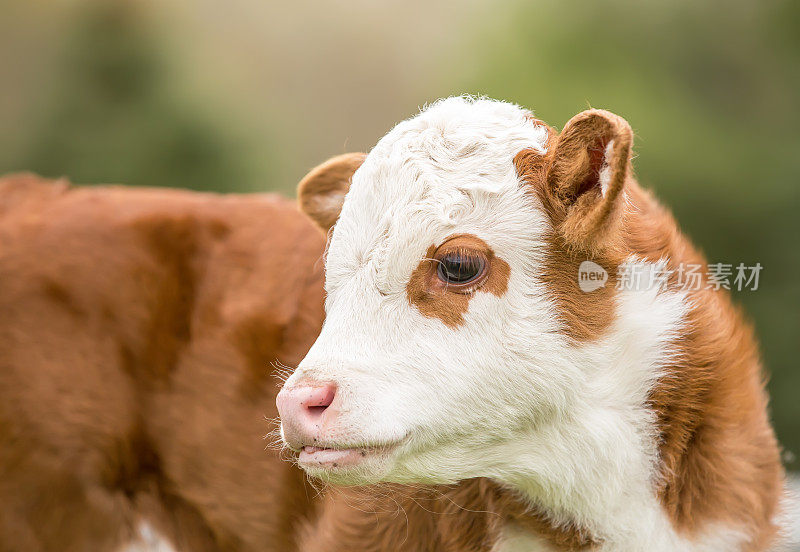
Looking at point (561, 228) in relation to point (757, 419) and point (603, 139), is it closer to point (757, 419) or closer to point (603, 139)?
point (603, 139)

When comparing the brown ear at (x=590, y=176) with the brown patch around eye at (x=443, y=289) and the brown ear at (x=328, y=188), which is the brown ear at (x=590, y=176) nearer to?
the brown patch around eye at (x=443, y=289)

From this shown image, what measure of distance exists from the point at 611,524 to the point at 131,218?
280 centimetres

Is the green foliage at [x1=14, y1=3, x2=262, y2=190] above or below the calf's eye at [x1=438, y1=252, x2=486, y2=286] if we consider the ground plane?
below

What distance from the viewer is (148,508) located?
15.0 feet

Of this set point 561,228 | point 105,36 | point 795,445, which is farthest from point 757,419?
point 105,36

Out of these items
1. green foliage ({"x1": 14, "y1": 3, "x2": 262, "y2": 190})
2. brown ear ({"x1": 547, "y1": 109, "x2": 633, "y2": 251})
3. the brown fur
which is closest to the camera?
brown ear ({"x1": 547, "y1": 109, "x2": 633, "y2": 251})

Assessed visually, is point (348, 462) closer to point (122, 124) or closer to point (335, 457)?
point (335, 457)

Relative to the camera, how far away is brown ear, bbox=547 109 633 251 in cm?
288

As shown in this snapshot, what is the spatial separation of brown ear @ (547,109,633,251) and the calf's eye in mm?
320

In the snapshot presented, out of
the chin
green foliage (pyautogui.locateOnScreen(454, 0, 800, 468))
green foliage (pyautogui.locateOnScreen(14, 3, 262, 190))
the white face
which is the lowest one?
green foliage (pyautogui.locateOnScreen(14, 3, 262, 190))

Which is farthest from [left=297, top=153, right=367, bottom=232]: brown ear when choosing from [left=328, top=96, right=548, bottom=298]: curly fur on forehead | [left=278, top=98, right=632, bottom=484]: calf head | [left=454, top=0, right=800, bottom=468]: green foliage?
[left=454, top=0, right=800, bottom=468]: green foliage

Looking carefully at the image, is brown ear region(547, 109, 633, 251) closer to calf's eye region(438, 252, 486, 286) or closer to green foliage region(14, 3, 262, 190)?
calf's eye region(438, 252, 486, 286)

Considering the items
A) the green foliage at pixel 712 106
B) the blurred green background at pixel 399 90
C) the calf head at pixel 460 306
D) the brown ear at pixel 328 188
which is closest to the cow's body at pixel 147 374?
the brown ear at pixel 328 188

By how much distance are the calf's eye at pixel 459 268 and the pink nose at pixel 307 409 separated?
0.52 metres
